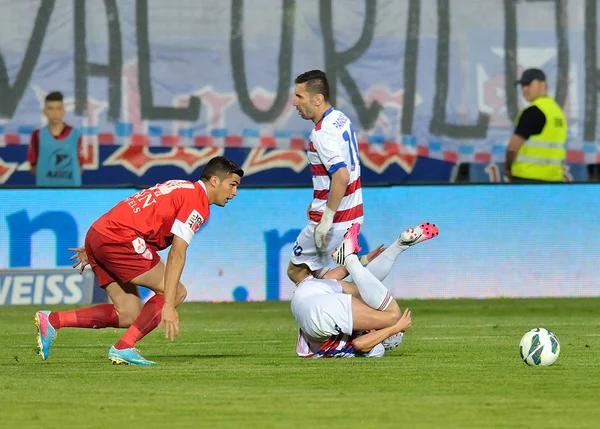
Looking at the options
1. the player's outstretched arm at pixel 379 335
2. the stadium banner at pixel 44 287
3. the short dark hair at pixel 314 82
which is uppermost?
the short dark hair at pixel 314 82

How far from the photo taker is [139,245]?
974 cm

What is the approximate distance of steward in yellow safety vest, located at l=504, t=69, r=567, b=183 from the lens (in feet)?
53.8

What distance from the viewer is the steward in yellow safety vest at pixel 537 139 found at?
16391 mm

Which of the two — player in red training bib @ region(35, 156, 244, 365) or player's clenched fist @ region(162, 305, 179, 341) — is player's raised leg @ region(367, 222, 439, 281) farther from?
player's clenched fist @ region(162, 305, 179, 341)

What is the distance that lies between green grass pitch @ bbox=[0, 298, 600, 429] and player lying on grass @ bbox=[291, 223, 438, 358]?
17cm

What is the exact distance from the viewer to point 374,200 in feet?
52.6

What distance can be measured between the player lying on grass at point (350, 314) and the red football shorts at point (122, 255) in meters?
1.13

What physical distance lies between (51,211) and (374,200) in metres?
3.43

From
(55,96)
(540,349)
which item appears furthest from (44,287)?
(540,349)

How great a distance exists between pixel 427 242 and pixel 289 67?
331 cm

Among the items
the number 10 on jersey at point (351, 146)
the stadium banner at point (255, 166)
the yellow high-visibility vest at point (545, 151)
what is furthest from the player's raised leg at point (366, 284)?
the stadium banner at point (255, 166)

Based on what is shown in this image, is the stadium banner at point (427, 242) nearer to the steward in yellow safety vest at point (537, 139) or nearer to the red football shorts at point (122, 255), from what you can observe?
the steward in yellow safety vest at point (537, 139)

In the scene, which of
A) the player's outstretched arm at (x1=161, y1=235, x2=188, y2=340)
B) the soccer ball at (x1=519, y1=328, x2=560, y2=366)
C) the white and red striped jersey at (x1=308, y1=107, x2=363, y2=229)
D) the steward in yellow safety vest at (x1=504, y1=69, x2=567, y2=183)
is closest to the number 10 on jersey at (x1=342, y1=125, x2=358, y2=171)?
the white and red striped jersey at (x1=308, y1=107, x2=363, y2=229)

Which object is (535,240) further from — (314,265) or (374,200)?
(314,265)
